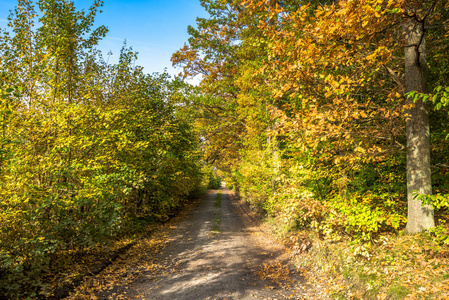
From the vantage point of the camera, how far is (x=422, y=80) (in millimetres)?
5336

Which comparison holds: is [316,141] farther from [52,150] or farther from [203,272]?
[52,150]

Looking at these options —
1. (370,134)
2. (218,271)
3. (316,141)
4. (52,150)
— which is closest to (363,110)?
(316,141)

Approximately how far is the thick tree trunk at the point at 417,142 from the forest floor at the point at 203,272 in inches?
110

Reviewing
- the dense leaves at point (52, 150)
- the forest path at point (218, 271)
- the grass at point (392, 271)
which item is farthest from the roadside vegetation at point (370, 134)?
the dense leaves at point (52, 150)

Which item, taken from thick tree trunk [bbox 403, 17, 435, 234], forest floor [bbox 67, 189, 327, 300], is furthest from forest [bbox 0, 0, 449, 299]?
forest floor [bbox 67, 189, 327, 300]

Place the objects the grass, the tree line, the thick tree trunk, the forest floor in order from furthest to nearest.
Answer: the forest floor
the thick tree trunk
the tree line
the grass

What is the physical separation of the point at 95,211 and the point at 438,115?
9.87 m

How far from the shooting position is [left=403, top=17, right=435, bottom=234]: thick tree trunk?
16.9 feet

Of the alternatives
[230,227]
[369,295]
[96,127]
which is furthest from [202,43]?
[369,295]

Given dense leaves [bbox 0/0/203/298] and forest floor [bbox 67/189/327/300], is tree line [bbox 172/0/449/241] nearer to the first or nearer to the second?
forest floor [bbox 67/189/327/300]

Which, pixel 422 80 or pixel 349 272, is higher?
pixel 422 80

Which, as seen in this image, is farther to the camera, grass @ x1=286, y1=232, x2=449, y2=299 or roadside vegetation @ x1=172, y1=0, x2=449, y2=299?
roadside vegetation @ x1=172, y1=0, x2=449, y2=299

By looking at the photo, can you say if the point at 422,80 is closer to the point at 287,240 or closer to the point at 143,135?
the point at 287,240

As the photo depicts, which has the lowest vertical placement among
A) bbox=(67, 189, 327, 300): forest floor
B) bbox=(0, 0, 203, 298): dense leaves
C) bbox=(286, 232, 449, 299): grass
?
bbox=(67, 189, 327, 300): forest floor
